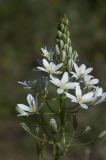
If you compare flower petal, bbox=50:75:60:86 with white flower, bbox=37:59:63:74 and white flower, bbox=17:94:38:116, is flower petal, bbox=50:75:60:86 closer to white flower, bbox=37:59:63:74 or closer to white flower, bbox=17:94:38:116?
white flower, bbox=37:59:63:74

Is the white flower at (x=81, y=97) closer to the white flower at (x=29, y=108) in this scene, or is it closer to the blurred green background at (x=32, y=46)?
the white flower at (x=29, y=108)

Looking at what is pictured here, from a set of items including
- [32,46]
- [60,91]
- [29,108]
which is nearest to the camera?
[60,91]

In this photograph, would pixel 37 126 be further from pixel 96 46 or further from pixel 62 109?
pixel 96 46

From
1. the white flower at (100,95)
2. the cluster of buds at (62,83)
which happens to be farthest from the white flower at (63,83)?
the white flower at (100,95)

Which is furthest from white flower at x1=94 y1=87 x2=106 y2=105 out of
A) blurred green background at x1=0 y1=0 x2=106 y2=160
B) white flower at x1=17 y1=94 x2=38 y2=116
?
blurred green background at x1=0 y1=0 x2=106 y2=160

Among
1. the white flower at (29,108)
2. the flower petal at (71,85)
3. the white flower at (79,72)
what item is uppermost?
the white flower at (79,72)

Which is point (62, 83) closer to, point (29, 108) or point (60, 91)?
point (60, 91)

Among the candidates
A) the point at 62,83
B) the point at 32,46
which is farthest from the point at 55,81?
the point at 32,46

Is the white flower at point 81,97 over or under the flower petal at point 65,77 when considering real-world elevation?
under
